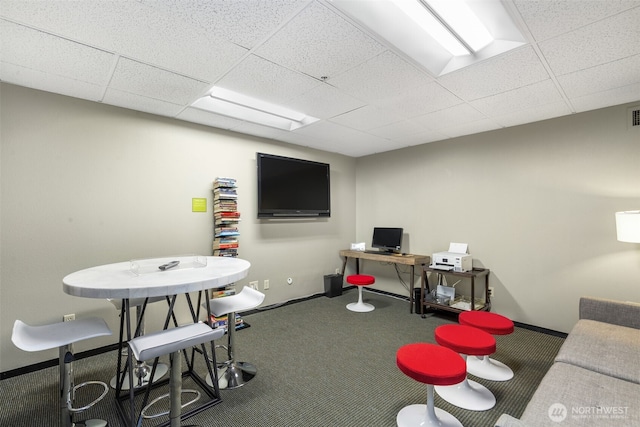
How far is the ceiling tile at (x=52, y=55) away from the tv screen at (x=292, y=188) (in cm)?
194

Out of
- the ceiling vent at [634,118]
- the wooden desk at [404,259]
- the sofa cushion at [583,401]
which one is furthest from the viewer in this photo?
the wooden desk at [404,259]

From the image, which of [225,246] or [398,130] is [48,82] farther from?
[398,130]

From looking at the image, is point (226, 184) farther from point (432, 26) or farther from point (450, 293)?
point (450, 293)

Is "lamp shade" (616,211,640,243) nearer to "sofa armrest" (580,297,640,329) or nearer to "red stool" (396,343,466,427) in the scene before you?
"sofa armrest" (580,297,640,329)

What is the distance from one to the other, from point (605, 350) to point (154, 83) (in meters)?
3.70

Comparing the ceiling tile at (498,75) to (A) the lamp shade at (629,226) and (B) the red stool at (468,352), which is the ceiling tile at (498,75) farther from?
(B) the red stool at (468,352)

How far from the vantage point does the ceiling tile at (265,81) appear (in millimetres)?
2076

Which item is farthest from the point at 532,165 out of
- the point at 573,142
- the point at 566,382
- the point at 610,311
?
the point at 566,382

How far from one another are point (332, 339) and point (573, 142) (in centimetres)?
331

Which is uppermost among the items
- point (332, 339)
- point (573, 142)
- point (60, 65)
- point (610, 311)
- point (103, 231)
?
point (60, 65)

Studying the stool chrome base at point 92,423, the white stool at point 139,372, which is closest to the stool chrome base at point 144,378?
the white stool at point 139,372

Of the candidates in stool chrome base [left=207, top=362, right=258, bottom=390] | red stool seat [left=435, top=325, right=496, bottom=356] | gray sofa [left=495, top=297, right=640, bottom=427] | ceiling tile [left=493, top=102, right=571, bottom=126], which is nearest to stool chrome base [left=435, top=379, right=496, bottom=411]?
red stool seat [left=435, top=325, right=496, bottom=356]

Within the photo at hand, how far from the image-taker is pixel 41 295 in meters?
2.43

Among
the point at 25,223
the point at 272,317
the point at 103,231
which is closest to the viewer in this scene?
the point at 25,223
